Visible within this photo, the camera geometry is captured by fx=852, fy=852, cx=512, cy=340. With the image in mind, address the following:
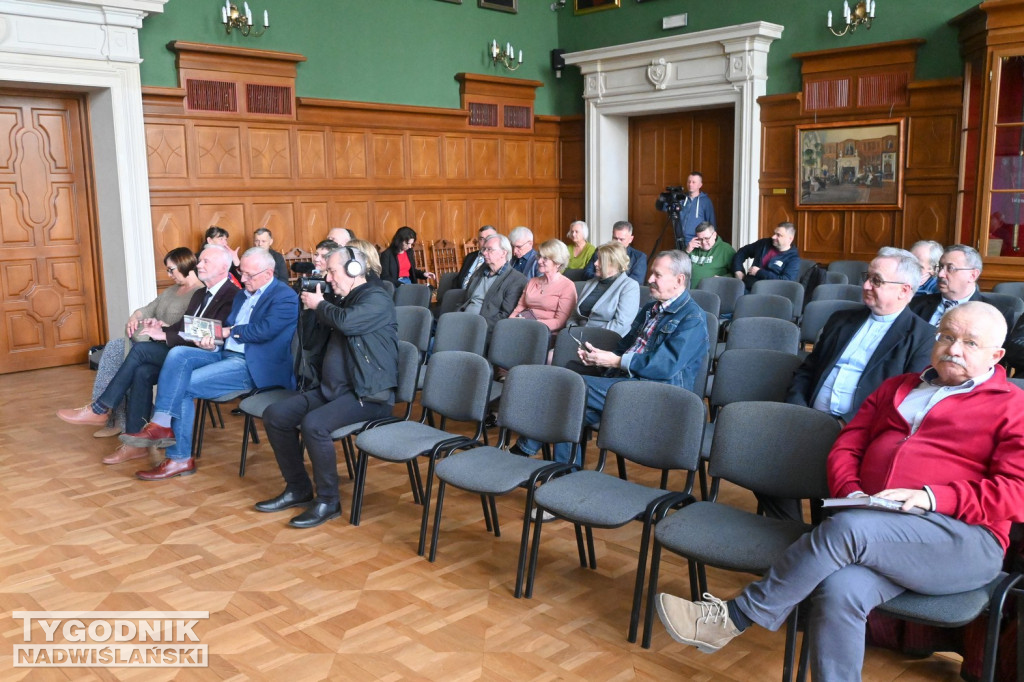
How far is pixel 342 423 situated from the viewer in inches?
166

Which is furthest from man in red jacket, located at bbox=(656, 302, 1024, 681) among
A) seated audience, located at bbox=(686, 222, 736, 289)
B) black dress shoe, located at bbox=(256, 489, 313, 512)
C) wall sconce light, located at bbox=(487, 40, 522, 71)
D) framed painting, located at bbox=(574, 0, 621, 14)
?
framed painting, located at bbox=(574, 0, 621, 14)

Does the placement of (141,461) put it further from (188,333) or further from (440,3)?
(440,3)

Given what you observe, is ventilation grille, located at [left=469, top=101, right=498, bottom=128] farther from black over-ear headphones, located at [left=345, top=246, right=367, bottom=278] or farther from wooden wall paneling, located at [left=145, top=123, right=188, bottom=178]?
black over-ear headphones, located at [left=345, top=246, right=367, bottom=278]

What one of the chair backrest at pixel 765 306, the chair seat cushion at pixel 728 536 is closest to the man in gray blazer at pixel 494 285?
the chair backrest at pixel 765 306

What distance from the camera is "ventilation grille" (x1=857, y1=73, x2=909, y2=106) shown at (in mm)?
8789

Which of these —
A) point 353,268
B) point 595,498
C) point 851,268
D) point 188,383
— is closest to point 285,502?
point 188,383

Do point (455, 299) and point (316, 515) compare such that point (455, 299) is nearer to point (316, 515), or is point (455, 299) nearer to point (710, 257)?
point (710, 257)

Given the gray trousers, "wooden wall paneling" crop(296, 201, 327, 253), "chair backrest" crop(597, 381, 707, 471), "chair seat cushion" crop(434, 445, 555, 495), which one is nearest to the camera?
the gray trousers

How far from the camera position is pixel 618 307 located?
5328 millimetres

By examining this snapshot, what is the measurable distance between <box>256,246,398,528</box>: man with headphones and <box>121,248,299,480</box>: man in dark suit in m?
0.51

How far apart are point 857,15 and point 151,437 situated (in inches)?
315

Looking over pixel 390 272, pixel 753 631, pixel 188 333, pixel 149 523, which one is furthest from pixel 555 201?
pixel 753 631

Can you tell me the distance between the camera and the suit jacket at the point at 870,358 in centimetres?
341

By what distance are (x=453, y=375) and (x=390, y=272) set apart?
13.9 feet
